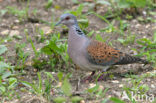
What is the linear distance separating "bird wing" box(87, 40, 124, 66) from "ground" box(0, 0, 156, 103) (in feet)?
0.79

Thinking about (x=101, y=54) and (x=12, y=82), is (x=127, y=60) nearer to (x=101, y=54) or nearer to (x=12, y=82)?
(x=101, y=54)

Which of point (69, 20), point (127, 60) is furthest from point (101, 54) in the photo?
point (69, 20)

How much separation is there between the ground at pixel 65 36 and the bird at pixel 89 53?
0.22 metres

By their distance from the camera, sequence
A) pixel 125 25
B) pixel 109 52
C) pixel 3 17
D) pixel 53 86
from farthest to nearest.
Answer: pixel 3 17
pixel 125 25
pixel 109 52
pixel 53 86

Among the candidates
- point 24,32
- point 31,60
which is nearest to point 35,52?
point 31,60

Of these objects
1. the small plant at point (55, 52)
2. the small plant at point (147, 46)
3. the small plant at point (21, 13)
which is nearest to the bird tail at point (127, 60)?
the small plant at point (147, 46)

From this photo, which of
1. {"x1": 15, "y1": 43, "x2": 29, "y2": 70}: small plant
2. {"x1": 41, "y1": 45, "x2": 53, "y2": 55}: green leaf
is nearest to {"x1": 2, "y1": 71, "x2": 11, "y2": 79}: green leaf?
{"x1": 15, "y1": 43, "x2": 29, "y2": 70}: small plant

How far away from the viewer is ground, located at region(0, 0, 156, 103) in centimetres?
416

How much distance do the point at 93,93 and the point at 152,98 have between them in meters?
0.73

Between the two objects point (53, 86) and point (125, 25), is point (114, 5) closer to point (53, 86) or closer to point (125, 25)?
point (125, 25)

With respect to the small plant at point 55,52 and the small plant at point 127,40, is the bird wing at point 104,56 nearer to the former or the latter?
the small plant at point 55,52

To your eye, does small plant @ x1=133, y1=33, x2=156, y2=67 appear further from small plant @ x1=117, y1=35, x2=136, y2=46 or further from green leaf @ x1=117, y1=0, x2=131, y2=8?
green leaf @ x1=117, y1=0, x2=131, y2=8

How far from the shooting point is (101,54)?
4.79 meters

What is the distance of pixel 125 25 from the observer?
644cm
